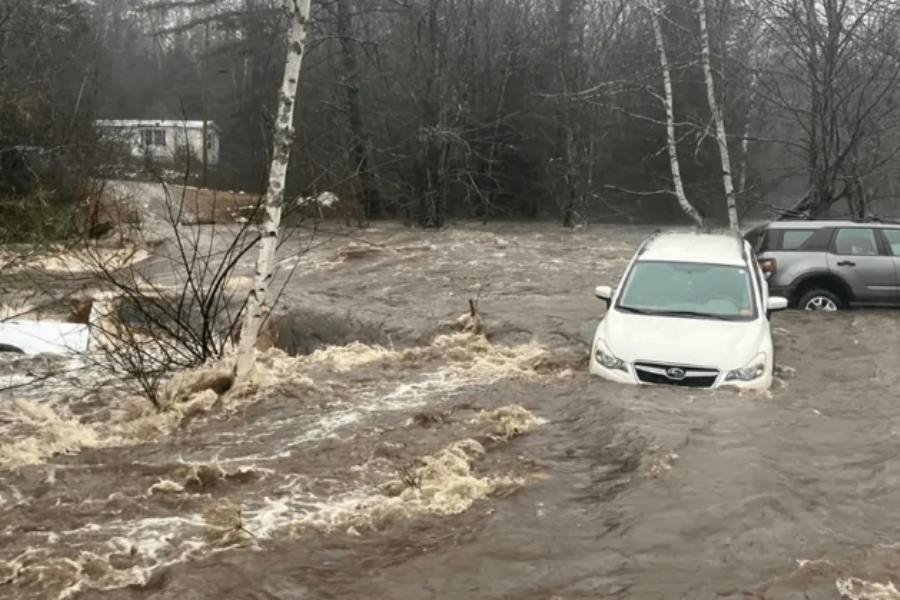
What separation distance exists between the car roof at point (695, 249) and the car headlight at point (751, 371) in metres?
1.74

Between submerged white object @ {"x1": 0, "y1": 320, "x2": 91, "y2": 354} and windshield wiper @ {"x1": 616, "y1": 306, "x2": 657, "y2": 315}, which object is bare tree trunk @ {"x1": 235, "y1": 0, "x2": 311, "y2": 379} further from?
windshield wiper @ {"x1": 616, "y1": 306, "x2": 657, "y2": 315}

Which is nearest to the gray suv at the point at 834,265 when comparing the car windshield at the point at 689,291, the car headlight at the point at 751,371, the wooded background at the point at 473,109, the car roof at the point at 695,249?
the car roof at the point at 695,249

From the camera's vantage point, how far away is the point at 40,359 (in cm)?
1165

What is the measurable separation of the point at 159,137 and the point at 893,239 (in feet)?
124

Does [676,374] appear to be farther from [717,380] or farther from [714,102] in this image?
[714,102]

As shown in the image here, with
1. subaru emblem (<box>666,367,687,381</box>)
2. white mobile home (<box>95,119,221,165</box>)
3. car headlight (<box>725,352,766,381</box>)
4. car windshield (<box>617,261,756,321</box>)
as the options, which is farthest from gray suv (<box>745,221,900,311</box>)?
white mobile home (<box>95,119,221,165</box>)

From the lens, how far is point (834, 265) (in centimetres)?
1415

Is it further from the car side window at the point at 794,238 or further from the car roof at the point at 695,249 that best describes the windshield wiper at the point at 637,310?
the car side window at the point at 794,238

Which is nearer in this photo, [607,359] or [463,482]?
[463,482]

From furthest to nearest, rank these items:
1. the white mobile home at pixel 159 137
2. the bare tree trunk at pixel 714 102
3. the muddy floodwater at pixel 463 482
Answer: the white mobile home at pixel 159 137
the bare tree trunk at pixel 714 102
the muddy floodwater at pixel 463 482

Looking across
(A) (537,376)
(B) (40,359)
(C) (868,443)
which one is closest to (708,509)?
(C) (868,443)

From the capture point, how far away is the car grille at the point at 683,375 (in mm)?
8906

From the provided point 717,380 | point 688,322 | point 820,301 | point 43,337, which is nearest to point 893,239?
point 820,301

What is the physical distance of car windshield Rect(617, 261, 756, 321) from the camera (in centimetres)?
983
